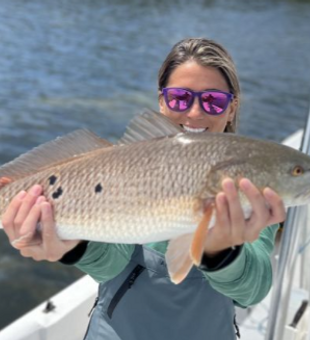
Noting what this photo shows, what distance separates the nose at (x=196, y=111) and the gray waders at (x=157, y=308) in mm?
663

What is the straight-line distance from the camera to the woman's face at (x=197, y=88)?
2523mm

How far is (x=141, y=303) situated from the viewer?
235 centimetres

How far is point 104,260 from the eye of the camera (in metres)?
2.29

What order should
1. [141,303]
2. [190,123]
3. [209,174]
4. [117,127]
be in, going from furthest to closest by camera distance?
[117,127], [190,123], [141,303], [209,174]

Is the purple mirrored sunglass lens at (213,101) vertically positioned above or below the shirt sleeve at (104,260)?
above

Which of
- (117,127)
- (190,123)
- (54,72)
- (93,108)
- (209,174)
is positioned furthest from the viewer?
(54,72)

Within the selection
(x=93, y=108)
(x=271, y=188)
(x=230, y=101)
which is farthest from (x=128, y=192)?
(x=93, y=108)

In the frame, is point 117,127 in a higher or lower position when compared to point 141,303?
lower

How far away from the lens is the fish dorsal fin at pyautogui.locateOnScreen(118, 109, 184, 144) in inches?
81.3

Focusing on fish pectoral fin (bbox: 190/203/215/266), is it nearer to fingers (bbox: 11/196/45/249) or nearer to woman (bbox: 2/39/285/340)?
woman (bbox: 2/39/285/340)

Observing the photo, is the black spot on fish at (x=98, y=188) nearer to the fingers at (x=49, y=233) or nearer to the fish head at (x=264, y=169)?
the fingers at (x=49, y=233)

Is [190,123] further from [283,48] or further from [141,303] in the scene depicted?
[283,48]

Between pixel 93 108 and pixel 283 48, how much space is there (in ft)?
39.9

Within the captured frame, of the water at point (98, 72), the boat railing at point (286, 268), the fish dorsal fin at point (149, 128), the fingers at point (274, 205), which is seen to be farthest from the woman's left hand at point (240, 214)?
the water at point (98, 72)
